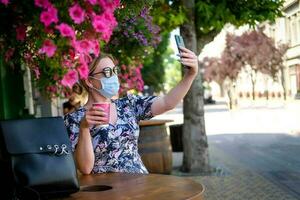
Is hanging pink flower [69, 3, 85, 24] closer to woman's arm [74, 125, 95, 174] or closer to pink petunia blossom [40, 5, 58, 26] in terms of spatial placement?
pink petunia blossom [40, 5, 58, 26]

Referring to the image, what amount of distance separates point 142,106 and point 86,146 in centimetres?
65

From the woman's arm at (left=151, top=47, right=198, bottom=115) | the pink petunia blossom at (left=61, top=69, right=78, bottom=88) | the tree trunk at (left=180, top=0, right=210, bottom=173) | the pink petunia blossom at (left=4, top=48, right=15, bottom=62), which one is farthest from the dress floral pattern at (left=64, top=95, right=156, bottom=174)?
the tree trunk at (left=180, top=0, right=210, bottom=173)

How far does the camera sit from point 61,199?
2.58 meters

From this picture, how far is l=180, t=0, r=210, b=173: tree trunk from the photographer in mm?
9414

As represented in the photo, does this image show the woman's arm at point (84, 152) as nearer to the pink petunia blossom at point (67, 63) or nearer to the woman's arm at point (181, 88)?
the woman's arm at point (181, 88)

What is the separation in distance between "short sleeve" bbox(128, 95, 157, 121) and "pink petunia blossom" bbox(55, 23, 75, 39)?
1734 mm

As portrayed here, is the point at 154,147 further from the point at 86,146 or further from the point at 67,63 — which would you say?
the point at 67,63

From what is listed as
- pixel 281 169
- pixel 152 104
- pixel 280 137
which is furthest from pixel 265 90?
pixel 152 104

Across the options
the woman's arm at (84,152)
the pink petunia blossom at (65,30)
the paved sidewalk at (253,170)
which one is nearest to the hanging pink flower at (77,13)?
the pink petunia blossom at (65,30)

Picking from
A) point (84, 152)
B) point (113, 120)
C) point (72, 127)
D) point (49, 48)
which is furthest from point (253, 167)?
point (49, 48)

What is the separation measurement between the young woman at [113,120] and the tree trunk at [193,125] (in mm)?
5896

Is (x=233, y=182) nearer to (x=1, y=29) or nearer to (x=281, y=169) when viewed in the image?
(x=281, y=169)

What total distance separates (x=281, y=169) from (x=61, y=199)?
24.6ft

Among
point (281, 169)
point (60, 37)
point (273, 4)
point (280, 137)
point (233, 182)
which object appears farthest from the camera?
point (280, 137)
